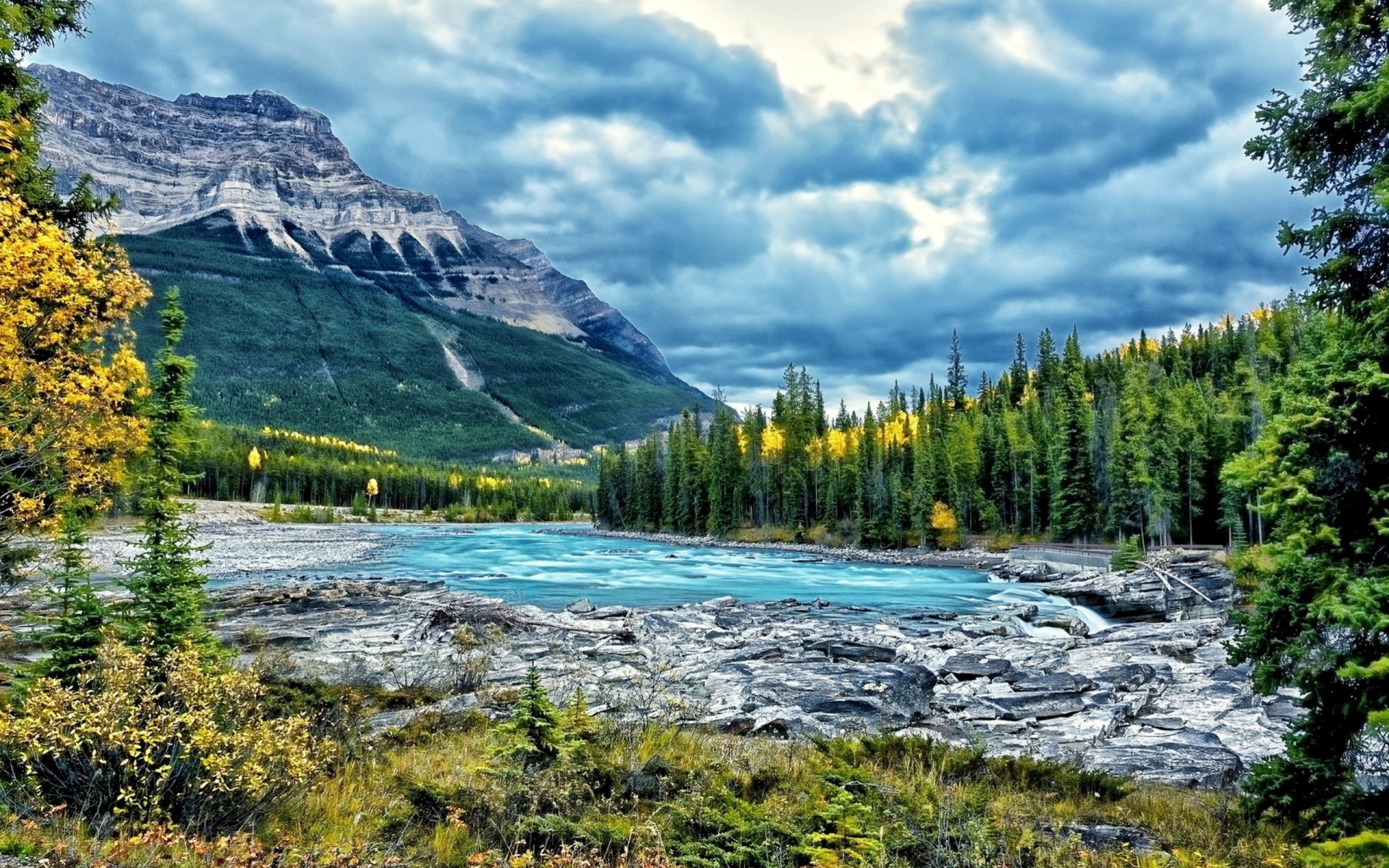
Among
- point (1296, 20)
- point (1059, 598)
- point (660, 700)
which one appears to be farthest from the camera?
point (1059, 598)

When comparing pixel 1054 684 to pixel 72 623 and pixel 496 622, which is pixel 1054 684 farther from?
pixel 72 623

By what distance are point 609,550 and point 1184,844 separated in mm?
68923

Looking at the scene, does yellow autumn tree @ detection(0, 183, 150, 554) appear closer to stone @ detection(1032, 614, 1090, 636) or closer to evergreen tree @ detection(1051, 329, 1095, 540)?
stone @ detection(1032, 614, 1090, 636)

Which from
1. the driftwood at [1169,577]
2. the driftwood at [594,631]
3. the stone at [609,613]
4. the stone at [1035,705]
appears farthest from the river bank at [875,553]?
the stone at [1035,705]

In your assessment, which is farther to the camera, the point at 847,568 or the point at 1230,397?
the point at 1230,397

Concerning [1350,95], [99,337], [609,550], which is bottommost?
[609,550]

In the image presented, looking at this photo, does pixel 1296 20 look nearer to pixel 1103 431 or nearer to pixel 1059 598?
pixel 1059 598

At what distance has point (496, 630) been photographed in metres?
20.1

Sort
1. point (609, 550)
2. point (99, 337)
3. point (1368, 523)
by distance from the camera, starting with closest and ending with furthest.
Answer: point (1368, 523) → point (99, 337) → point (609, 550)

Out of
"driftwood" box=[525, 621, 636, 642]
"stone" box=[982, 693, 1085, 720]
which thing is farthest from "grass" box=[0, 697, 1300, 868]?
"driftwood" box=[525, 621, 636, 642]

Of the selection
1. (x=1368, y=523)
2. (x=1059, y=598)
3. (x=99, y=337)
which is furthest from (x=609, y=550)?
(x=1368, y=523)

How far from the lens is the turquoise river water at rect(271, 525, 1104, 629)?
3822 cm

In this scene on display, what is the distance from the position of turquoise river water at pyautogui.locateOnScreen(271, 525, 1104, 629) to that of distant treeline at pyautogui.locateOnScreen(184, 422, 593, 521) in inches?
3021

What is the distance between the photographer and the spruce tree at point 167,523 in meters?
10.6
